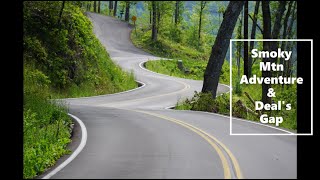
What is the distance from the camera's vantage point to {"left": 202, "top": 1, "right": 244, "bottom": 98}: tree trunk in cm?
2367

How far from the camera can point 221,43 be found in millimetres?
24391

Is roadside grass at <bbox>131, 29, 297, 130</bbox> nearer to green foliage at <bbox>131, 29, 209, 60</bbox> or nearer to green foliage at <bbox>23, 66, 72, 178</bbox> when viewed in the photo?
green foliage at <bbox>131, 29, 209, 60</bbox>

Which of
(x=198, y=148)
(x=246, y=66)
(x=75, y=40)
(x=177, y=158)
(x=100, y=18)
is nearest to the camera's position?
(x=177, y=158)

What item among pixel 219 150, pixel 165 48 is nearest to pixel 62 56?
pixel 219 150

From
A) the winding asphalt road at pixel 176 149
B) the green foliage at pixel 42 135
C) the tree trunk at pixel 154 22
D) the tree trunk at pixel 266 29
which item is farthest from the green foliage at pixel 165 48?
the green foliage at pixel 42 135

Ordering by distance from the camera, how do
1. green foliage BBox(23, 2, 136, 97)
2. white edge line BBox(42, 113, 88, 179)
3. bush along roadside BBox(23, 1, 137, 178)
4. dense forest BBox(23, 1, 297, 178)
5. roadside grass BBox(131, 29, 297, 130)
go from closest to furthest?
white edge line BBox(42, 113, 88, 179), dense forest BBox(23, 1, 297, 178), roadside grass BBox(131, 29, 297, 130), bush along roadside BBox(23, 1, 137, 178), green foliage BBox(23, 2, 136, 97)

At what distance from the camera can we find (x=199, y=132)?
50.7 feet

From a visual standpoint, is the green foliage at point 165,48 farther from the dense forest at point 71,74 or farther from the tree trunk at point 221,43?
the tree trunk at point 221,43

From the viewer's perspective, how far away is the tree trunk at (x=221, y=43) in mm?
23672

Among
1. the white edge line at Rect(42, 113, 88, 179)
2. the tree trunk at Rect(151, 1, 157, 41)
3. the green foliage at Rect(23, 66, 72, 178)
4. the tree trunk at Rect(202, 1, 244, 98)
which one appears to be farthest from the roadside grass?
the green foliage at Rect(23, 66, 72, 178)

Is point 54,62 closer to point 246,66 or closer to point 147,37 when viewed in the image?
point 246,66
